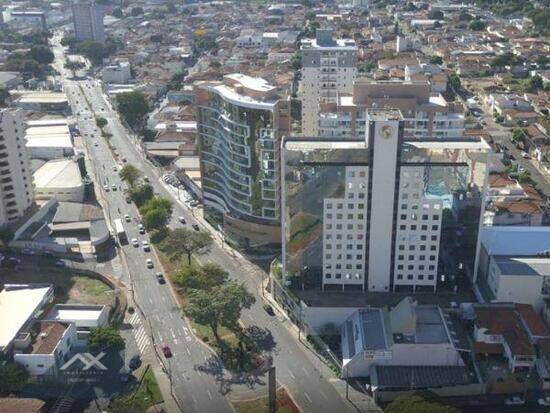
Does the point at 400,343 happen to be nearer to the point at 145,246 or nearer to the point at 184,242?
the point at 184,242

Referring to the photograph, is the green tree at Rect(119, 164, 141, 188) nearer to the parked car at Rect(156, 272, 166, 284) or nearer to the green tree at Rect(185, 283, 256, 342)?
the parked car at Rect(156, 272, 166, 284)

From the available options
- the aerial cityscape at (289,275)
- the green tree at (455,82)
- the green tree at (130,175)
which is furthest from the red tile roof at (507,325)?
the green tree at (455,82)

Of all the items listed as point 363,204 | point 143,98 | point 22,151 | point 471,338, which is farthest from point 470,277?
point 143,98

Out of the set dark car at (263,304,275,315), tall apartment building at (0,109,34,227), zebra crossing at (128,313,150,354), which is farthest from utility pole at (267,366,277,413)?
tall apartment building at (0,109,34,227)

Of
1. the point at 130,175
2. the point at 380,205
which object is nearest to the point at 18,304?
the point at 380,205

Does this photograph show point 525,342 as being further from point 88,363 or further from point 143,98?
point 143,98

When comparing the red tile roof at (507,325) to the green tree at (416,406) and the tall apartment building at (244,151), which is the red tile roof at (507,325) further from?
the tall apartment building at (244,151)
